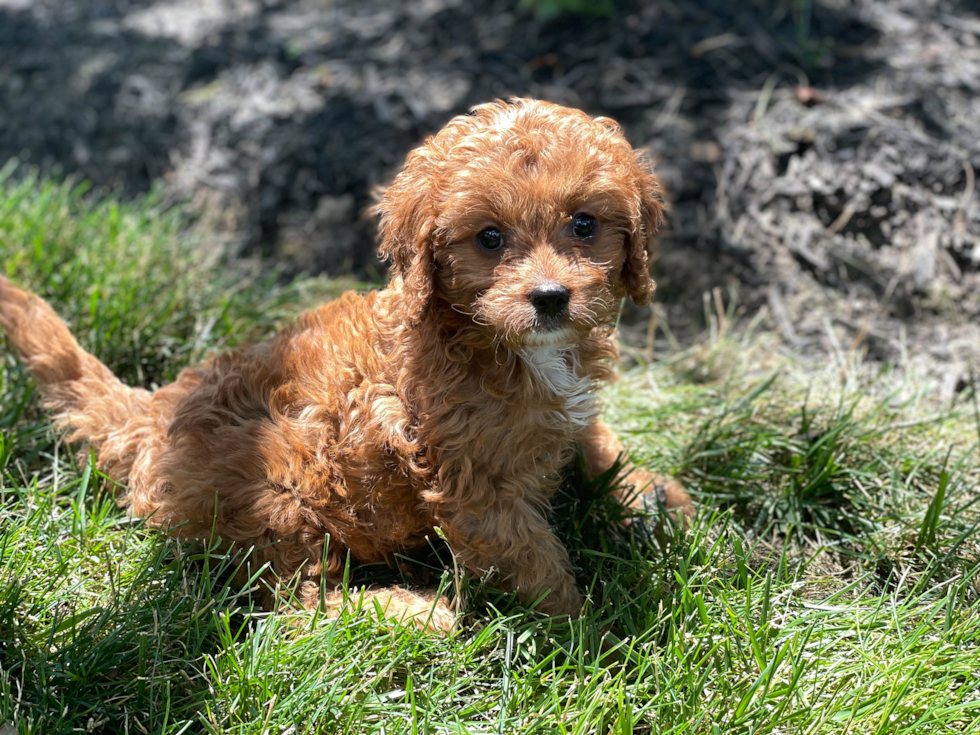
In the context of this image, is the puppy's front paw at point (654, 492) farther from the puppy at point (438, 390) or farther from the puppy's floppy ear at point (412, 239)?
the puppy's floppy ear at point (412, 239)

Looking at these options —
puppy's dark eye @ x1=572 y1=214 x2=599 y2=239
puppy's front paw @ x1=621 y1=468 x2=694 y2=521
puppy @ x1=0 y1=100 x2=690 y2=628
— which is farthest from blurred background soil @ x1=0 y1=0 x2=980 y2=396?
puppy's dark eye @ x1=572 y1=214 x2=599 y2=239

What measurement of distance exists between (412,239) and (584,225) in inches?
24.8

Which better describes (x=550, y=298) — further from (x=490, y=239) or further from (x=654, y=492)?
(x=654, y=492)

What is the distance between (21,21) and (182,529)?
6.54 m

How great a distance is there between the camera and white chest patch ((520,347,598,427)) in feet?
10.00

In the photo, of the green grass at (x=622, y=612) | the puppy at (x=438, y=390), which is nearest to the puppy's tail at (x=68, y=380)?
the puppy at (x=438, y=390)

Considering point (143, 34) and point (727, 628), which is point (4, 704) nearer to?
point (727, 628)

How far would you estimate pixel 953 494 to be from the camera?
12.3ft

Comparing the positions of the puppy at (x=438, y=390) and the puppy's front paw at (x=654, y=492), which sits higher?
the puppy at (x=438, y=390)

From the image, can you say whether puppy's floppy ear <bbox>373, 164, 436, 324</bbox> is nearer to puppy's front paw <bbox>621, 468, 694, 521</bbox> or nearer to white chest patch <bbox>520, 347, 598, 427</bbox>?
white chest patch <bbox>520, 347, 598, 427</bbox>

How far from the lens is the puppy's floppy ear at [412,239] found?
9.52 feet

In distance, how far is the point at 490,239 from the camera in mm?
2865

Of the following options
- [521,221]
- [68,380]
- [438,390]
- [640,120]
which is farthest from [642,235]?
[640,120]

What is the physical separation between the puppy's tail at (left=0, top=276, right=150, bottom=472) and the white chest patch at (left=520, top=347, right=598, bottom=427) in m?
1.84
